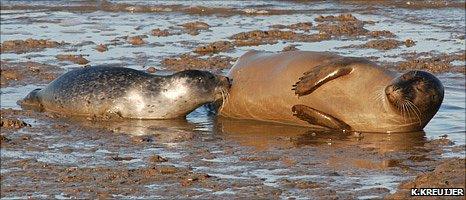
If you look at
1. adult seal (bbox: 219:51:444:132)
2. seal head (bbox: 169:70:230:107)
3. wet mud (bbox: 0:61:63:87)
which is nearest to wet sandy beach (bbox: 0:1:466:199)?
wet mud (bbox: 0:61:63:87)

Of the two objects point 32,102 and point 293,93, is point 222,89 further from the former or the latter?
point 32,102

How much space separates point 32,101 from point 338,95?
296cm

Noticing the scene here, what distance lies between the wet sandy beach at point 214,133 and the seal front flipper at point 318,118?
0.09 meters

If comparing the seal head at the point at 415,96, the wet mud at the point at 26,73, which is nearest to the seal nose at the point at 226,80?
the seal head at the point at 415,96

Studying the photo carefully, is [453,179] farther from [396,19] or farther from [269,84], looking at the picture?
[396,19]

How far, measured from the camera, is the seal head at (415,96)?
32.9ft

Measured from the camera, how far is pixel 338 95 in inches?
407

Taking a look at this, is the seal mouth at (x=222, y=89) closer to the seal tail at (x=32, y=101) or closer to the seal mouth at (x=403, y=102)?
the seal mouth at (x=403, y=102)

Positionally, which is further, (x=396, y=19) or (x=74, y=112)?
(x=396, y=19)

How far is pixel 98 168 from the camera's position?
8.73m

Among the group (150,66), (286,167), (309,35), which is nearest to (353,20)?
(309,35)

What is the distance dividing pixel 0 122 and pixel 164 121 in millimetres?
1422

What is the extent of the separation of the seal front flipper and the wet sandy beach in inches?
3.6

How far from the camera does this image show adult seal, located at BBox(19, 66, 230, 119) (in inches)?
424
